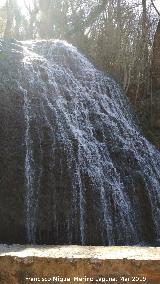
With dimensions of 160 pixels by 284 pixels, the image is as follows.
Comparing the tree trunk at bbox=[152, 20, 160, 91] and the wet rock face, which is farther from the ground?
the tree trunk at bbox=[152, 20, 160, 91]

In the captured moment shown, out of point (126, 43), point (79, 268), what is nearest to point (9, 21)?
point (126, 43)

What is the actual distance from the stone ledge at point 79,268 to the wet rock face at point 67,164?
8.18ft

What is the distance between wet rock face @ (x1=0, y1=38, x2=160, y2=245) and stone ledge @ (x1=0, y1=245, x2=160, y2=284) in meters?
2.49

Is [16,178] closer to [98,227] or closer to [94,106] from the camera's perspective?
[98,227]

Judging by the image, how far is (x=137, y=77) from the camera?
414 inches

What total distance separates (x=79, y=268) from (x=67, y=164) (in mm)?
3484

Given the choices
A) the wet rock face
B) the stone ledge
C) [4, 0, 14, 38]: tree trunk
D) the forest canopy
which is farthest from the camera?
[4, 0, 14, 38]: tree trunk

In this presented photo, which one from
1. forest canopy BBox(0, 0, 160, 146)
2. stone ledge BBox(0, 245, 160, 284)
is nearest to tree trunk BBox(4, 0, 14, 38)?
forest canopy BBox(0, 0, 160, 146)

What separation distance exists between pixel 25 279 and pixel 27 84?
193 inches

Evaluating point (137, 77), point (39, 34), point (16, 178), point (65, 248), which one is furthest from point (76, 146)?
point (39, 34)

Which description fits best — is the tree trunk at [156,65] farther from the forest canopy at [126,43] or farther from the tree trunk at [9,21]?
the tree trunk at [9,21]

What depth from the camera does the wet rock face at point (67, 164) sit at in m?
5.11

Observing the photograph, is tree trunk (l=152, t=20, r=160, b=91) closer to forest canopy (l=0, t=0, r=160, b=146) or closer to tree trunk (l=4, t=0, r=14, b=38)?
forest canopy (l=0, t=0, r=160, b=146)

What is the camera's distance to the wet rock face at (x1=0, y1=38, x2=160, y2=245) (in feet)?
16.8
